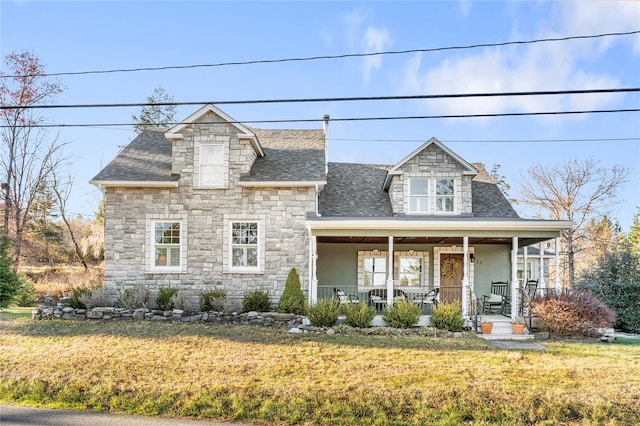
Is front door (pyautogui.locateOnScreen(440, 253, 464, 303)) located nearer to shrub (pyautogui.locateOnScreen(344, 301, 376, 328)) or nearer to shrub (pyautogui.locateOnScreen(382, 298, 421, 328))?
shrub (pyautogui.locateOnScreen(382, 298, 421, 328))

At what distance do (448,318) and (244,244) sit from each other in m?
6.88

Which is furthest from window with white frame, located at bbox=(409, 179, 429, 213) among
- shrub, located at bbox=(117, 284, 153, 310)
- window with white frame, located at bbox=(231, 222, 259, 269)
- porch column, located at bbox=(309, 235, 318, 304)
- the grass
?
shrub, located at bbox=(117, 284, 153, 310)

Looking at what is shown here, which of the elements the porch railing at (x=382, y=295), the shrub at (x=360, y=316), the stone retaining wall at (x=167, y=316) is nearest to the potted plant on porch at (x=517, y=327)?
the porch railing at (x=382, y=295)

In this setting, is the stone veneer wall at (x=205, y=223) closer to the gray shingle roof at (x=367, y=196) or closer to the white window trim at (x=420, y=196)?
the gray shingle roof at (x=367, y=196)

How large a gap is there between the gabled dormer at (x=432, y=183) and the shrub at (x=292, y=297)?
471 centimetres

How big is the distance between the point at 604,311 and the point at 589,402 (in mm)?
6815

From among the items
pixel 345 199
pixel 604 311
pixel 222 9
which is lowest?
pixel 604 311

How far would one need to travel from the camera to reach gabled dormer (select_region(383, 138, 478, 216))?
16.8 m

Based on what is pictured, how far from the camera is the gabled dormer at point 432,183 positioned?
55.2ft

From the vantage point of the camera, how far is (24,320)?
13.7m

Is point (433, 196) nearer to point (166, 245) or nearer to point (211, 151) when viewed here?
point (211, 151)

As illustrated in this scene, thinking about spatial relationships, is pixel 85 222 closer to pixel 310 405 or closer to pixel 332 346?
pixel 332 346

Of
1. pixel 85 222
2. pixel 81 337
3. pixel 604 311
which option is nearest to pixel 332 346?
pixel 81 337

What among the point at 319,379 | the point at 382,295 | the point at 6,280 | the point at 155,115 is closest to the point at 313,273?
the point at 382,295
